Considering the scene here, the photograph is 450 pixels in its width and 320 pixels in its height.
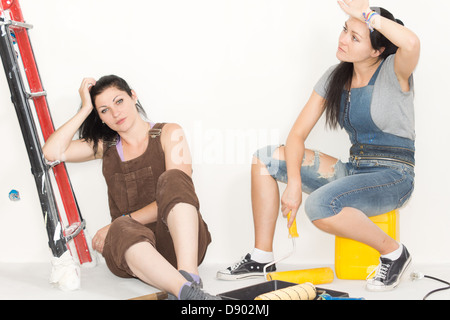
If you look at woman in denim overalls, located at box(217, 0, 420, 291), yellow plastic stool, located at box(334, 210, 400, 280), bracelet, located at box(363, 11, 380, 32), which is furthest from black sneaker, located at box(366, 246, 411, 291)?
bracelet, located at box(363, 11, 380, 32)

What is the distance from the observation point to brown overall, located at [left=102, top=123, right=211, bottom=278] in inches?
75.8

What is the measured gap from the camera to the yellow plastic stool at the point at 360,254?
2.15 m

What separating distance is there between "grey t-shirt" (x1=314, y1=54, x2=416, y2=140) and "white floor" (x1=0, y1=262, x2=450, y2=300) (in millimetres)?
587

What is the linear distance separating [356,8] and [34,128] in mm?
1286

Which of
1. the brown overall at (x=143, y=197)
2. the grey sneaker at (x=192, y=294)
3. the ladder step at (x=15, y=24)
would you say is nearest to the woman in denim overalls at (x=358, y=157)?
the brown overall at (x=143, y=197)

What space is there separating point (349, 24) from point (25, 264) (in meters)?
1.81

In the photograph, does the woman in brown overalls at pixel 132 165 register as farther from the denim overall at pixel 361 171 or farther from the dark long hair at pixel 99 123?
the denim overall at pixel 361 171

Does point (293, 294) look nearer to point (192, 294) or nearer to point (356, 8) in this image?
point (192, 294)

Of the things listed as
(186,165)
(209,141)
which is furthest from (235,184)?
(186,165)

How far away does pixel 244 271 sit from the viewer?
224 cm

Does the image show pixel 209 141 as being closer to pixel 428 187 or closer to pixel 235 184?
pixel 235 184

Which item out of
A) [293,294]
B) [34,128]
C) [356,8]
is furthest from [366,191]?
[34,128]

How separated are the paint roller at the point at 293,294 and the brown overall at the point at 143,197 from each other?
446 mm

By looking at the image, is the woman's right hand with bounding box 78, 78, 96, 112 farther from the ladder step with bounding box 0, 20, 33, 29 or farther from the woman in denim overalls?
Answer: the woman in denim overalls
